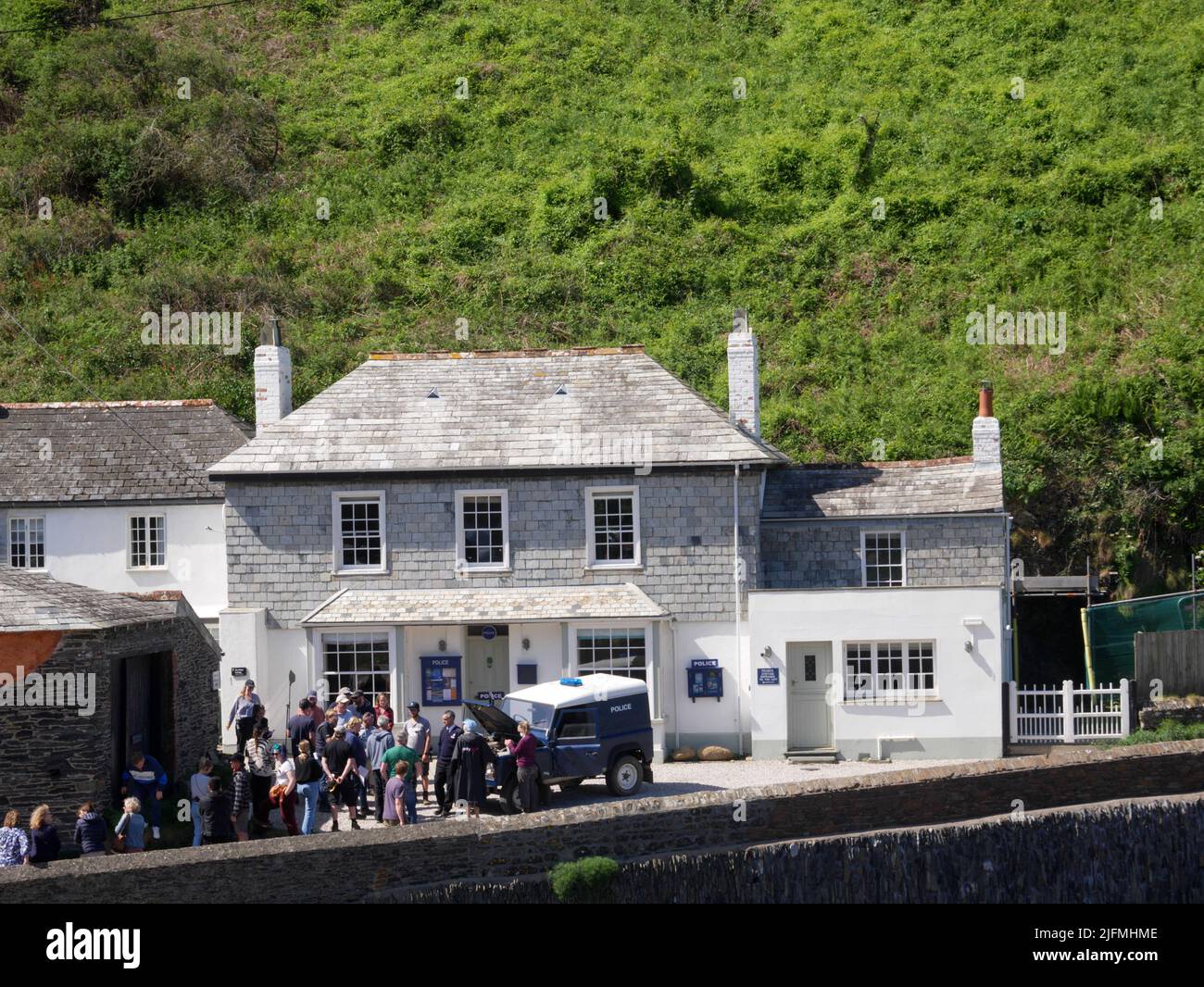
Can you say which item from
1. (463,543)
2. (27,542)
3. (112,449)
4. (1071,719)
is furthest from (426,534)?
(1071,719)

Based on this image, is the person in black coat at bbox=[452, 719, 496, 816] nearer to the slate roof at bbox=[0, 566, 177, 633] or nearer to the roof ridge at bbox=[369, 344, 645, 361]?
the slate roof at bbox=[0, 566, 177, 633]

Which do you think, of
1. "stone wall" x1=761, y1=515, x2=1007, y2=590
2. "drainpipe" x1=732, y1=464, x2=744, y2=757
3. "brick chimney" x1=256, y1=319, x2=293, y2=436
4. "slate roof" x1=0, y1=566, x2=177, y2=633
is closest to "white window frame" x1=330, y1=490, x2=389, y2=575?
"brick chimney" x1=256, y1=319, x2=293, y2=436

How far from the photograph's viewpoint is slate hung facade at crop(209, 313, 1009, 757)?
25.6 m

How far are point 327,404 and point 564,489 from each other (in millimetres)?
5043

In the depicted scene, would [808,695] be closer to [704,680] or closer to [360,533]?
[704,680]

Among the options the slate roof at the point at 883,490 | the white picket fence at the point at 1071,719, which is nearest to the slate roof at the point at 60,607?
the slate roof at the point at 883,490

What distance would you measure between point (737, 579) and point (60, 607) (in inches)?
469

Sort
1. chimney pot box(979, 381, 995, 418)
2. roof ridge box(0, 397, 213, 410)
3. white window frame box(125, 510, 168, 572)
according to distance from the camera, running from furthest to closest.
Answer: roof ridge box(0, 397, 213, 410) < white window frame box(125, 510, 168, 572) < chimney pot box(979, 381, 995, 418)

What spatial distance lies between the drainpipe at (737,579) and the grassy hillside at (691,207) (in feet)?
32.8

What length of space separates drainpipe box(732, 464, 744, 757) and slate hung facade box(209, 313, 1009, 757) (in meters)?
0.04

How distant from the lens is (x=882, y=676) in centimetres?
2562

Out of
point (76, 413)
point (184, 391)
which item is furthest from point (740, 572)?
point (184, 391)

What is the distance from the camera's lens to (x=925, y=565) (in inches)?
1091

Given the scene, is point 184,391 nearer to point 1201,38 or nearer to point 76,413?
point 76,413
